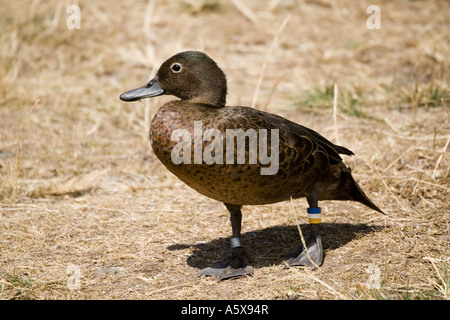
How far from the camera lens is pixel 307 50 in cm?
759

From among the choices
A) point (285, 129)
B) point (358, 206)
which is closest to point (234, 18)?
point (358, 206)

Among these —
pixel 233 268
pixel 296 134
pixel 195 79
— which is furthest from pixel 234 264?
pixel 195 79

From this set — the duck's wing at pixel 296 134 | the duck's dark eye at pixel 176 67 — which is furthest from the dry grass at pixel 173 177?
the duck's dark eye at pixel 176 67

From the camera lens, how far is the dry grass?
3.23m

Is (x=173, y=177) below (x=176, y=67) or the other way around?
below

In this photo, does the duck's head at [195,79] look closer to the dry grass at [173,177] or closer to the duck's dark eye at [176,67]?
the duck's dark eye at [176,67]

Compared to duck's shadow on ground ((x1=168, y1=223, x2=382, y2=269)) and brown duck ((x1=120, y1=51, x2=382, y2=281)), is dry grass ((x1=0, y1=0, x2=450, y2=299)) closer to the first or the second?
duck's shadow on ground ((x1=168, y1=223, x2=382, y2=269))

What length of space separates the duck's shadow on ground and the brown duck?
153 millimetres

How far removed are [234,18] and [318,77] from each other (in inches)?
81.8

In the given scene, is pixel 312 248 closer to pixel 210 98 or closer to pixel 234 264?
pixel 234 264

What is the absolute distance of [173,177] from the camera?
492 centimetres

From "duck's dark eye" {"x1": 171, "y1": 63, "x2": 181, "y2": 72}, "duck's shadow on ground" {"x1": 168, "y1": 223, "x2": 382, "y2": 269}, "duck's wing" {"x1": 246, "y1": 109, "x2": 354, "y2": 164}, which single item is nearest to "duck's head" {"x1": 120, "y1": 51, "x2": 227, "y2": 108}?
"duck's dark eye" {"x1": 171, "y1": 63, "x2": 181, "y2": 72}

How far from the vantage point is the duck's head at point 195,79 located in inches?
130

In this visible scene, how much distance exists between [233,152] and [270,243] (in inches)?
38.1
